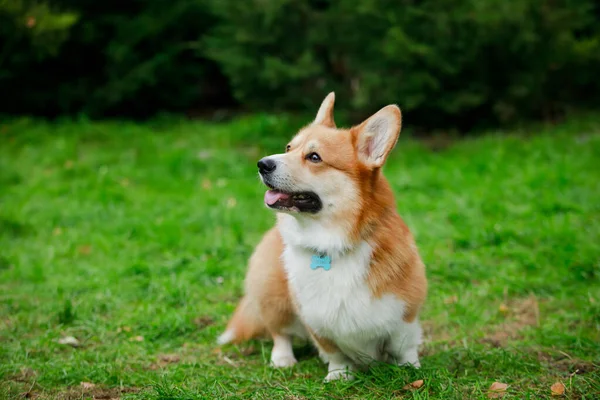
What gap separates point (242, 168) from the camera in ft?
26.0

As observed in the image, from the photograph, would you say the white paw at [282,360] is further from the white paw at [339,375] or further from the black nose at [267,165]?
the black nose at [267,165]

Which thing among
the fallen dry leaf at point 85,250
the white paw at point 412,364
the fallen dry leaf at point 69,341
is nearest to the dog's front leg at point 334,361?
the white paw at point 412,364

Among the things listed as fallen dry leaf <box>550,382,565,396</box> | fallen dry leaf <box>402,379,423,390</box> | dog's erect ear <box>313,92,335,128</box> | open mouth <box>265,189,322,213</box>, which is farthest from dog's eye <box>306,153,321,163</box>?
fallen dry leaf <box>550,382,565,396</box>

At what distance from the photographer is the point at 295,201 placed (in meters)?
3.38

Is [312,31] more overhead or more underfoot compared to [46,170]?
more overhead

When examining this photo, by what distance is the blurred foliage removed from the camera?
25.5ft

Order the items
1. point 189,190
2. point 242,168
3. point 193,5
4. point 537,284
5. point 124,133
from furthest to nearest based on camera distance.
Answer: point 193,5 < point 124,133 < point 242,168 < point 189,190 < point 537,284

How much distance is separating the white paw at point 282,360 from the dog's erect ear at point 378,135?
1.31 meters

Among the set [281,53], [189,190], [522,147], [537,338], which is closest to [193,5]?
[281,53]

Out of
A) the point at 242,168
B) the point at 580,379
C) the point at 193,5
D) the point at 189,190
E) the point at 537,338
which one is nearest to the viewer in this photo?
the point at 580,379

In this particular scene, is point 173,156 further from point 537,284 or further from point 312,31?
point 537,284

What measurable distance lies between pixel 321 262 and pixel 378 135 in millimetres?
711

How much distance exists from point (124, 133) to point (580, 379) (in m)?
7.27

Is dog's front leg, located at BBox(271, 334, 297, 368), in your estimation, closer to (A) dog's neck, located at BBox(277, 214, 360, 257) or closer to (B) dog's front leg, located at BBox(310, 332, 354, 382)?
(B) dog's front leg, located at BBox(310, 332, 354, 382)
